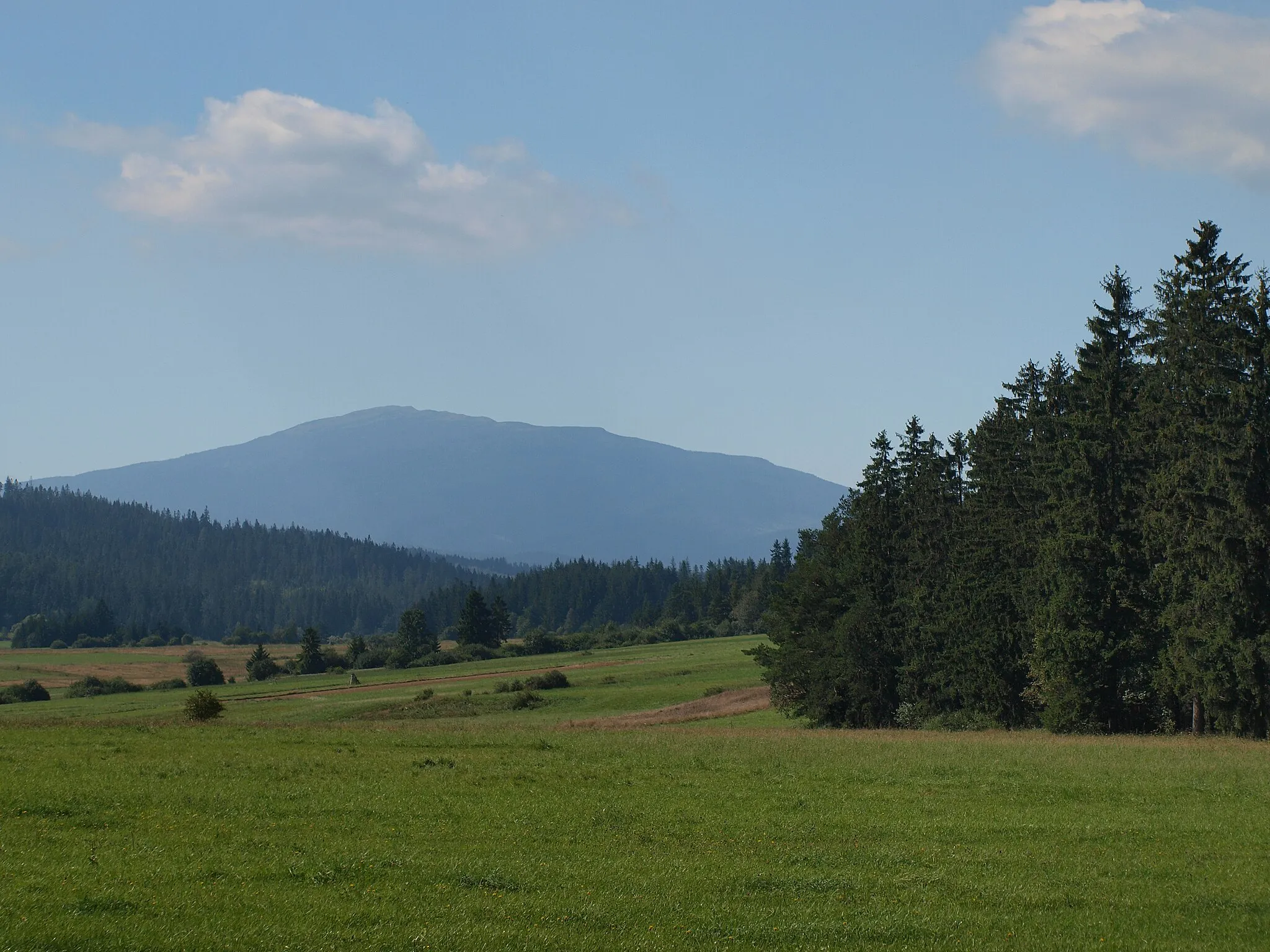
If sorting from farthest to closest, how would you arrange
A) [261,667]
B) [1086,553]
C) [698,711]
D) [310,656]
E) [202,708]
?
[310,656] → [261,667] → [698,711] → [202,708] → [1086,553]

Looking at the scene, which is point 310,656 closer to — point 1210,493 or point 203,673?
point 203,673

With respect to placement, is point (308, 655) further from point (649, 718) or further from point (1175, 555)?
point (1175, 555)

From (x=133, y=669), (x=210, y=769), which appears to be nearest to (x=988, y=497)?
(x=210, y=769)

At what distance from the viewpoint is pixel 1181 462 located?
1697 inches

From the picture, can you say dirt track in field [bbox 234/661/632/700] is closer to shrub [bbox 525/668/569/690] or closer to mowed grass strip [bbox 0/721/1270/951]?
shrub [bbox 525/668/569/690]

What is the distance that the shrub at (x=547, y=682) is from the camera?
92438mm

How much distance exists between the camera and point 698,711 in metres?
75.4

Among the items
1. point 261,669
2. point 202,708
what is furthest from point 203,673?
point 202,708

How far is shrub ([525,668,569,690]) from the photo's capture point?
303 feet

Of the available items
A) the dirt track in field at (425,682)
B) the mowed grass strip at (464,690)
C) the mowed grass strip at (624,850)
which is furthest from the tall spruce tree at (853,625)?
the dirt track in field at (425,682)

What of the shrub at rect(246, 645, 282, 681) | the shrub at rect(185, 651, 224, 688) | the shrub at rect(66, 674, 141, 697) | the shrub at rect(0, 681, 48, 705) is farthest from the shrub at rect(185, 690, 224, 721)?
the shrub at rect(246, 645, 282, 681)

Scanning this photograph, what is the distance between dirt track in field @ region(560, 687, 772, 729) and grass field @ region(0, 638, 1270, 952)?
25.6 metres

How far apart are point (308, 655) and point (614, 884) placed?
131 meters

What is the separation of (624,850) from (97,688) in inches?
4102
